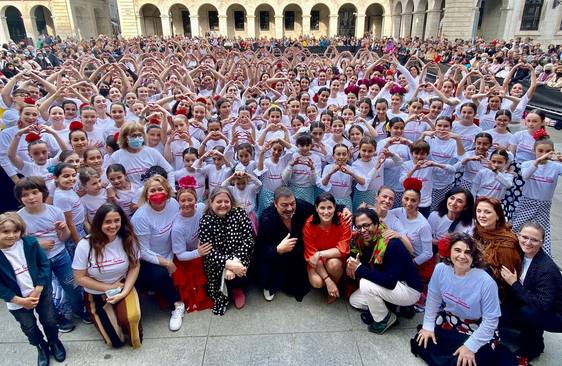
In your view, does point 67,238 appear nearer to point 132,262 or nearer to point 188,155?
point 132,262

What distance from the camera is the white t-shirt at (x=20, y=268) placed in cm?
294

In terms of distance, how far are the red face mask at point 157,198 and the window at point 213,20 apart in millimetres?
43272

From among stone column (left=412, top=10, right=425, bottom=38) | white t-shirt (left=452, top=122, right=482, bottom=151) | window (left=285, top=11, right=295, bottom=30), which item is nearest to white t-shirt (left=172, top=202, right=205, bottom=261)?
white t-shirt (left=452, top=122, right=482, bottom=151)

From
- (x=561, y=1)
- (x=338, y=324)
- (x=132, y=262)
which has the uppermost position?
(x=561, y=1)

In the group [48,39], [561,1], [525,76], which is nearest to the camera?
[525,76]

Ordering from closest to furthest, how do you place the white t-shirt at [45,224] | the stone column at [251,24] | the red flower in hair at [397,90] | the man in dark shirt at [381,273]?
the white t-shirt at [45,224], the man in dark shirt at [381,273], the red flower in hair at [397,90], the stone column at [251,24]

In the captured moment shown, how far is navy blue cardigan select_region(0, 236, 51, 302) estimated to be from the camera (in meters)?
2.88

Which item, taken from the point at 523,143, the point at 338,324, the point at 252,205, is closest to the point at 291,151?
the point at 252,205

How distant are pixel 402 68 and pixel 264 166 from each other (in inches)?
203

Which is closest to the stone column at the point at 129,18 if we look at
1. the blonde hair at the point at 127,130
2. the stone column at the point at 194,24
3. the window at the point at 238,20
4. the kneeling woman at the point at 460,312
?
the stone column at the point at 194,24

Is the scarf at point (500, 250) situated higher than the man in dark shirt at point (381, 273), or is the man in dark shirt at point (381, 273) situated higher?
the scarf at point (500, 250)

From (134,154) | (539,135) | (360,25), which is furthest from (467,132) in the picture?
(360,25)

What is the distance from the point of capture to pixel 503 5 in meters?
24.9

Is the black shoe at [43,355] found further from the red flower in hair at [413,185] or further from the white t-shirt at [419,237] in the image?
the red flower in hair at [413,185]
